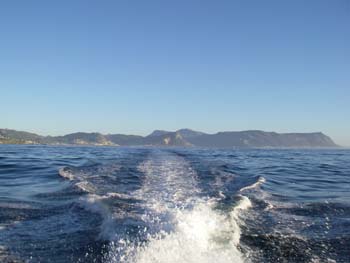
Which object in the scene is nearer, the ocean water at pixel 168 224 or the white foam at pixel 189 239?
the white foam at pixel 189 239

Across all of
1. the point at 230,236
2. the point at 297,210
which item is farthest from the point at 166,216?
the point at 297,210

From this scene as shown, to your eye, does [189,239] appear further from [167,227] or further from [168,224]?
[168,224]

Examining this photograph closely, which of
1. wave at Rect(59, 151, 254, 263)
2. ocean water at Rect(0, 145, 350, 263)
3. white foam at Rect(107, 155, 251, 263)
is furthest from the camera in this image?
ocean water at Rect(0, 145, 350, 263)

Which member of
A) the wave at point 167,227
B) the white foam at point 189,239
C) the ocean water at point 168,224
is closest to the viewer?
the white foam at point 189,239

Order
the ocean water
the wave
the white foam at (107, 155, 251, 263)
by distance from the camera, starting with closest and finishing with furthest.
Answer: the white foam at (107, 155, 251, 263), the wave, the ocean water

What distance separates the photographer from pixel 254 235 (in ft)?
30.0

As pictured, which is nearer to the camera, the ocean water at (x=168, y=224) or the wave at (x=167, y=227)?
the wave at (x=167, y=227)

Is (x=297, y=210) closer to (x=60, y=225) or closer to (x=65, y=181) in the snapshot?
(x=60, y=225)

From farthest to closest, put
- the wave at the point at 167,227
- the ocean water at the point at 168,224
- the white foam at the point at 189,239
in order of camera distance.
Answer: the ocean water at the point at 168,224, the wave at the point at 167,227, the white foam at the point at 189,239

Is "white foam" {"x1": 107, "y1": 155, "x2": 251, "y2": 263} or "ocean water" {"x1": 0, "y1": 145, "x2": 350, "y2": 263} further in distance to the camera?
"ocean water" {"x1": 0, "y1": 145, "x2": 350, "y2": 263}

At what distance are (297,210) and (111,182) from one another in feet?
29.2

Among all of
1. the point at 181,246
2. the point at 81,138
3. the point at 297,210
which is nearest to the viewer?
the point at 181,246

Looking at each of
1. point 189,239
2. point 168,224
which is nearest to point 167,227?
point 168,224

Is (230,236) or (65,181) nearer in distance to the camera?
(230,236)
